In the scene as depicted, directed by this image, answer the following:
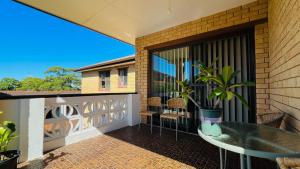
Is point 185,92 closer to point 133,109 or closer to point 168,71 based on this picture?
point 168,71

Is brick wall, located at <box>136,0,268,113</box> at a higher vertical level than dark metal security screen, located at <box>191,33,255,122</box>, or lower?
higher

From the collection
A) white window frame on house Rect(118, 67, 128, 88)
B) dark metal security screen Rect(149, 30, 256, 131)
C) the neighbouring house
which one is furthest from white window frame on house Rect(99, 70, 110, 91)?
dark metal security screen Rect(149, 30, 256, 131)

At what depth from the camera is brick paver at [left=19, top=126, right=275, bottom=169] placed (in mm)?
2098

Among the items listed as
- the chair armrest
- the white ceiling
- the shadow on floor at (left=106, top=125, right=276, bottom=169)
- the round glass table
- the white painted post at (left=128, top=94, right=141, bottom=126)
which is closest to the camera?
the chair armrest

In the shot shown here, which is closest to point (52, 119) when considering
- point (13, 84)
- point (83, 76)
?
point (83, 76)

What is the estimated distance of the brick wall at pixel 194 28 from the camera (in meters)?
2.75

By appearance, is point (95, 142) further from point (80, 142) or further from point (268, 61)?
point (268, 61)

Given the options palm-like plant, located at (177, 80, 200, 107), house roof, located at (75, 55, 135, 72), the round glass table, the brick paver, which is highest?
house roof, located at (75, 55, 135, 72)

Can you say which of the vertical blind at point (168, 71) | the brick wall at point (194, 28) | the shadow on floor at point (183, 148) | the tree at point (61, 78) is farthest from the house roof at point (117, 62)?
the tree at point (61, 78)

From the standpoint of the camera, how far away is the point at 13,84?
17.6 meters

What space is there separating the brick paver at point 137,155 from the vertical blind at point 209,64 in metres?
1.05

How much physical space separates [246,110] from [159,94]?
7.66ft

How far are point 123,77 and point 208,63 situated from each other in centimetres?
617

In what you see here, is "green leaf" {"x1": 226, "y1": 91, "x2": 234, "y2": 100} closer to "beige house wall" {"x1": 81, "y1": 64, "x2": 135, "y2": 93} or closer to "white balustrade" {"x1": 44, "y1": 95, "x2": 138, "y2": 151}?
"white balustrade" {"x1": 44, "y1": 95, "x2": 138, "y2": 151}
